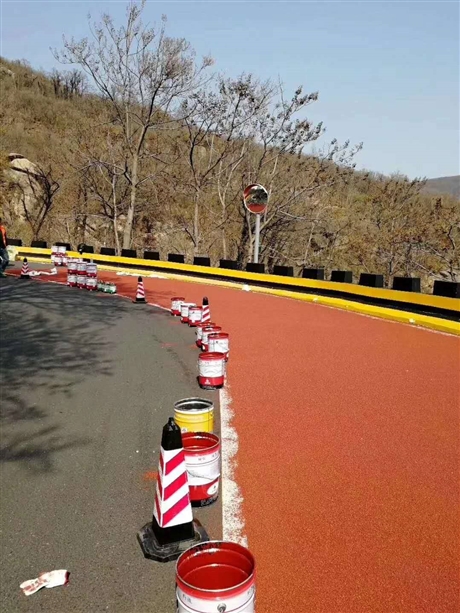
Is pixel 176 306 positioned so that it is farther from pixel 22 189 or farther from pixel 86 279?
pixel 22 189

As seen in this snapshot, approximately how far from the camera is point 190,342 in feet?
36.4

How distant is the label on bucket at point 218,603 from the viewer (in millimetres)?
2506

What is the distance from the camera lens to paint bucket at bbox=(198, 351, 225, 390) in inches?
295

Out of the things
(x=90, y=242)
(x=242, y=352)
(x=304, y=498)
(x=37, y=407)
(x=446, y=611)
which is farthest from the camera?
(x=90, y=242)

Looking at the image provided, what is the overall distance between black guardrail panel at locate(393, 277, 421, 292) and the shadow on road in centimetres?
859

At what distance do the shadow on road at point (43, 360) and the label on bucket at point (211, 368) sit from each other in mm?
2025

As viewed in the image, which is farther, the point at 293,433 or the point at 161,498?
the point at 293,433

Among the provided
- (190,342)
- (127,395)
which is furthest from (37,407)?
(190,342)

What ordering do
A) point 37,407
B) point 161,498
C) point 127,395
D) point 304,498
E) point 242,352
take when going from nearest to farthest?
point 161,498
point 304,498
point 37,407
point 127,395
point 242,352

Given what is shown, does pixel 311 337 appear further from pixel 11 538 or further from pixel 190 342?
pixel 11 538

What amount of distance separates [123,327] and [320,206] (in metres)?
30.8

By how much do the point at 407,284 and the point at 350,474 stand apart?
12.1 meters

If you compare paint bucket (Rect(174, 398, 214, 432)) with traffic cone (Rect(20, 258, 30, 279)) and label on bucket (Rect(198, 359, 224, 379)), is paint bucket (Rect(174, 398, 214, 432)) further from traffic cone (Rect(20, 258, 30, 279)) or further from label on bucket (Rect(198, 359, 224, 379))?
traffic cone (Rect(20, 258, 30, 279))

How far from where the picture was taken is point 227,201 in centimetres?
4303
